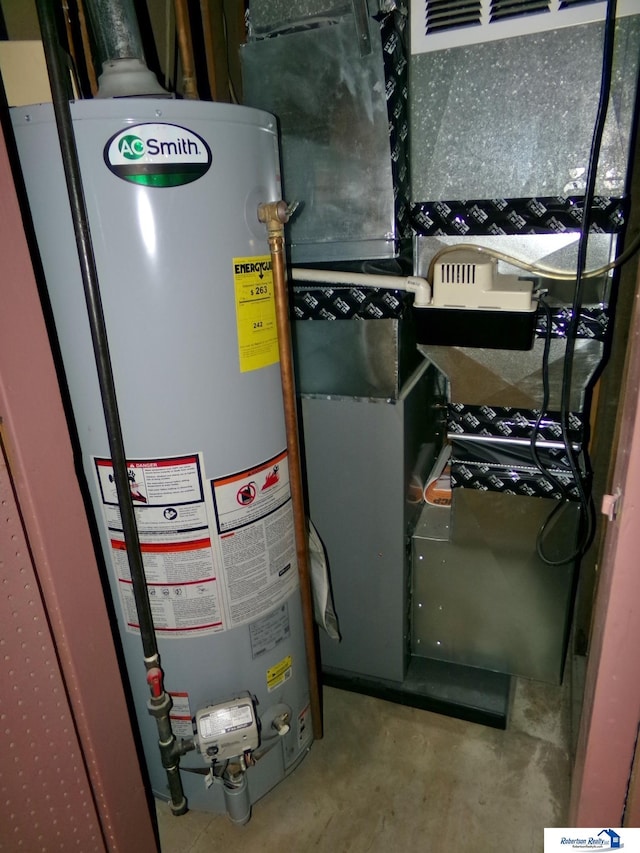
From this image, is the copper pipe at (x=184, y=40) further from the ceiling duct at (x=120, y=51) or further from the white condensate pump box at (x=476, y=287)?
the white condensate pump box at (x=476, y=287)

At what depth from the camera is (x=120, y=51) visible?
1.03 m

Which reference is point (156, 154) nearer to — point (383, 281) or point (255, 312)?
point (255, 312)

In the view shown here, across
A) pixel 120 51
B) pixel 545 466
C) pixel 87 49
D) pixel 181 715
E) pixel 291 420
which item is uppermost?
pixel 87 49

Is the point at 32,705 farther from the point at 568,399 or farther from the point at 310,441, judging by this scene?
the point at 568,399

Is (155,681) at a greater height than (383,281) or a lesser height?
lesser

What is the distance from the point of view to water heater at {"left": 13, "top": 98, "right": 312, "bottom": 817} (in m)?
0.96

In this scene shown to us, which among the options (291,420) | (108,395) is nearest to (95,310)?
(108,395)

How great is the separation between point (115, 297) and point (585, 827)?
130cm

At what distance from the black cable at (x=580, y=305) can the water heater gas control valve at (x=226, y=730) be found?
0.88 meters

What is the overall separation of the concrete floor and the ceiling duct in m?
1.68

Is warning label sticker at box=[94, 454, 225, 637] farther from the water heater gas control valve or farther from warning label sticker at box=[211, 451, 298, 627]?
the water heater gas control valve

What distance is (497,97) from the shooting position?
121 centimetres

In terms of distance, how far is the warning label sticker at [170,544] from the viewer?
1130 millimetres

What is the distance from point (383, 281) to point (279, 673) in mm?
998
